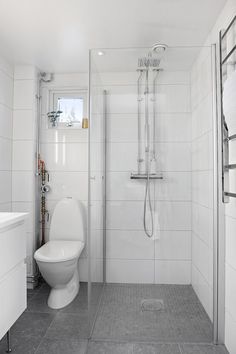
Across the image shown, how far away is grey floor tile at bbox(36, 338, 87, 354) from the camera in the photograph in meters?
1.62

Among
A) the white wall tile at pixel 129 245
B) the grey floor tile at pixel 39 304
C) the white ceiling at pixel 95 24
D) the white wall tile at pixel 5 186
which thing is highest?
the white ceiling at pixel 95 24

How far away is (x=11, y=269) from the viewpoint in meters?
1.51

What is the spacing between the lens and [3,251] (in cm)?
139

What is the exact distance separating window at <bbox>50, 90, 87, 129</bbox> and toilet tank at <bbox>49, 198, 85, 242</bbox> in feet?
2.96

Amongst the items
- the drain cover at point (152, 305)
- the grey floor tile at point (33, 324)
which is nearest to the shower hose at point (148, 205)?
the drain cover at point (152, 305)

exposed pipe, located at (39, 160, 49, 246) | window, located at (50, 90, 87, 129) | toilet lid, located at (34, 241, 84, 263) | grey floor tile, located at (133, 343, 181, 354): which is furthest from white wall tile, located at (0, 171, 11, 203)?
grey floor tile, located at (133, 343, 181, 354)

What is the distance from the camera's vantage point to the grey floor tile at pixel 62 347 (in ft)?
5.33

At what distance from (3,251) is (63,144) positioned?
1.54 m

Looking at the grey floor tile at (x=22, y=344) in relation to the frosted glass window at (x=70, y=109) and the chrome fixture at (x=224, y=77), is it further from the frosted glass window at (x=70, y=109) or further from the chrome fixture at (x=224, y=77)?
the frosted glass window at (x=70, y=109)

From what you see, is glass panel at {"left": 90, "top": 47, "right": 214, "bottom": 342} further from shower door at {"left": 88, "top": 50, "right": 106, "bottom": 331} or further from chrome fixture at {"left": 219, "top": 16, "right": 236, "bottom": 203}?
chrome fixture at {"left": 219, "top": 16, "right": 236, "bottom": 203}

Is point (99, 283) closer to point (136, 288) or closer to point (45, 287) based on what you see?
point (136, 288)

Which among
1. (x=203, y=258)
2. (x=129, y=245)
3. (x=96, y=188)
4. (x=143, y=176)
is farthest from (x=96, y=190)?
(x=203, y=258)

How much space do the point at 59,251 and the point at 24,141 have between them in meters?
1.19

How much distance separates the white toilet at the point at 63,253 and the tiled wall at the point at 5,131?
1.70ft
